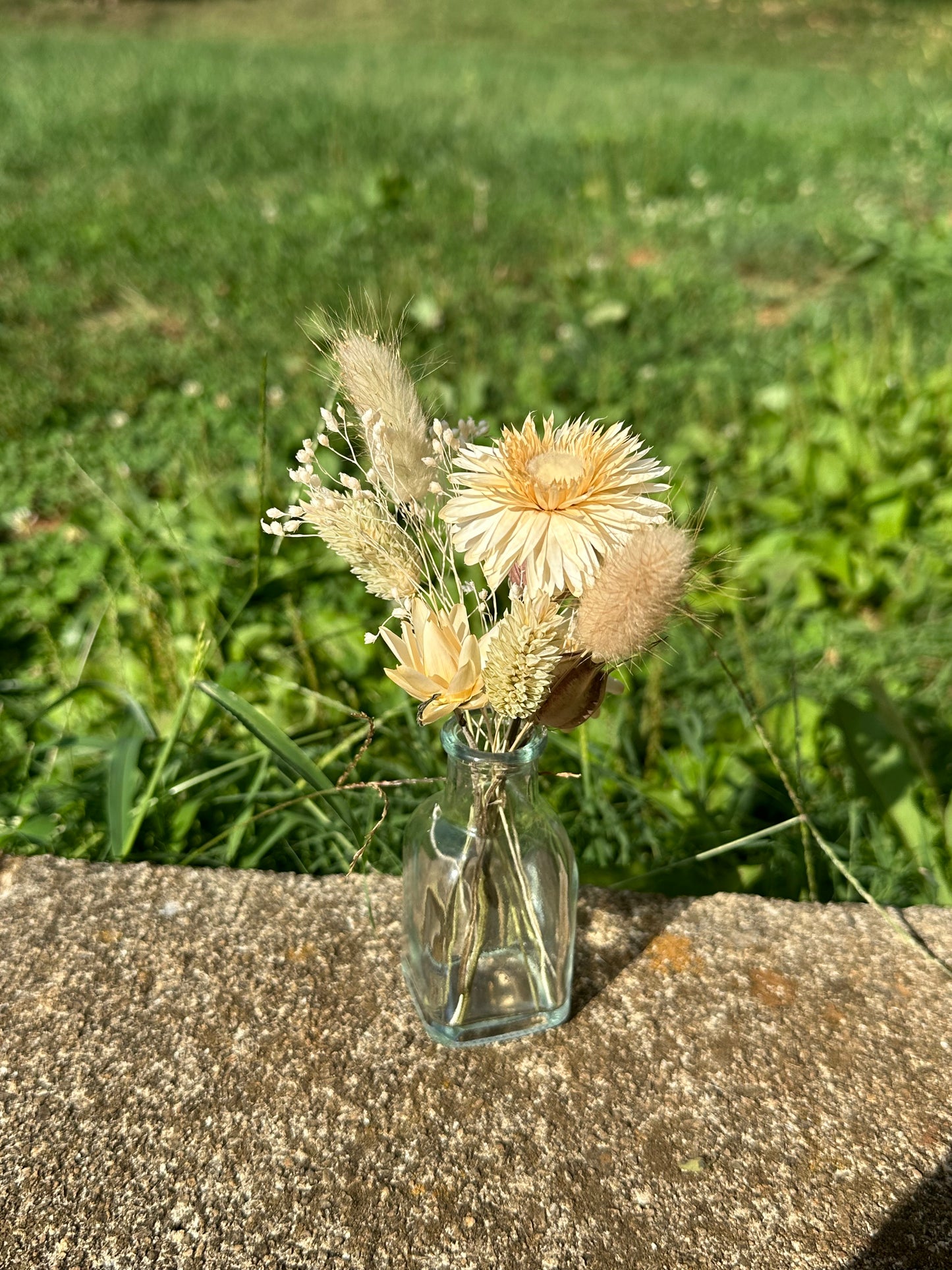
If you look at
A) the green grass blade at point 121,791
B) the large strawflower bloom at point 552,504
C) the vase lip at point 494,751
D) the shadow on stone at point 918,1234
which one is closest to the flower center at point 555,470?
the large strawflower bloom at point 552,504

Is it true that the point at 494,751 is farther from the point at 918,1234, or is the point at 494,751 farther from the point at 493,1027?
the point at 918,1234

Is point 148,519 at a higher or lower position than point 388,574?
lower

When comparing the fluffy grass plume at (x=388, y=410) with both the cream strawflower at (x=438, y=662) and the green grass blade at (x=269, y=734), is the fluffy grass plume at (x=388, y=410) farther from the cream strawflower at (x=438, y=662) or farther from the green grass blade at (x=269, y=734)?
the green grass blade at (x=269, y=734)

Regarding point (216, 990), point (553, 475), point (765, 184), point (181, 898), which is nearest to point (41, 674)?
point (181, 898)

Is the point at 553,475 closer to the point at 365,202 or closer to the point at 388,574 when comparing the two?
the point at 388,574

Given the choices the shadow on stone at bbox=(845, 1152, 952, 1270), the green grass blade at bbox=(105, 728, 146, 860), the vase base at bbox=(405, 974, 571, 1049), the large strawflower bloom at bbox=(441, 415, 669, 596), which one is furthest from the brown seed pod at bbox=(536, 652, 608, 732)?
the green grass blade at bbox=(105, 728, 146, 860)

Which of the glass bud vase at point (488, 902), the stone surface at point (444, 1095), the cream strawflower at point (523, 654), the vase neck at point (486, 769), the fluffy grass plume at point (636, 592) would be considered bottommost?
the stone surface at point (444, 1095)

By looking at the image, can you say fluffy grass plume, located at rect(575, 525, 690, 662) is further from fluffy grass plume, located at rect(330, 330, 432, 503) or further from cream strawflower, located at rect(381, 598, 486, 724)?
fluffy grass plume, located at rect(330, 330, 432, 503)
